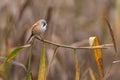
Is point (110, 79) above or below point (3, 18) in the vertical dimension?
below

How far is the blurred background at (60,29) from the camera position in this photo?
191 centimetres

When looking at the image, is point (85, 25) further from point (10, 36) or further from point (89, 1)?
point (10, 36)

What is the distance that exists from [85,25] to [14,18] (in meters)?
0.65

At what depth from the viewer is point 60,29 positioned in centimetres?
224

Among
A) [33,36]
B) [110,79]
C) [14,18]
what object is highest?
[14,18]

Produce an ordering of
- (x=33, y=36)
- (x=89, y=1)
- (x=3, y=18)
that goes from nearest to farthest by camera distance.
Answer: (x=33, y=36) → (x=3, y=18) → (x=89, y=1)

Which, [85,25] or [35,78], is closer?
[35,78]

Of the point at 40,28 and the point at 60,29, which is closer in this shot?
the point at 40,28

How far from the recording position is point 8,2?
7.16 ft

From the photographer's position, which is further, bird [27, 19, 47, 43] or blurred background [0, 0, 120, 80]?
blurred background [0, 0, 120, 80]

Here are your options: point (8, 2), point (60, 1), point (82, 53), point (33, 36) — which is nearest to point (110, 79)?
point (82, 53)

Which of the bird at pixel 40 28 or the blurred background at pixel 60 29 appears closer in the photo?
the bird at pixel 40 28

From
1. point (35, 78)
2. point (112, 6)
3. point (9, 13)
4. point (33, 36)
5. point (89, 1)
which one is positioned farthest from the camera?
point (89, 1)

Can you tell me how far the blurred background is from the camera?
191 cm
